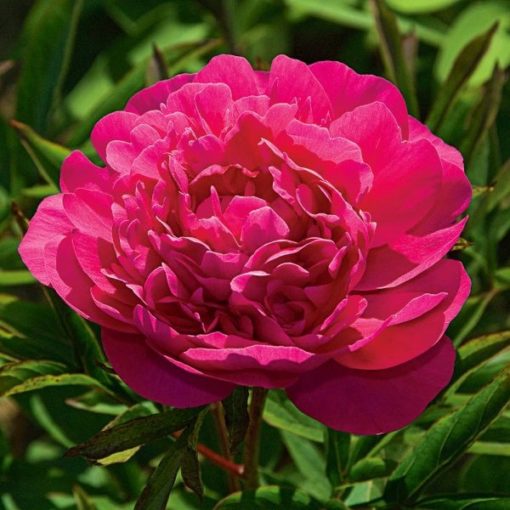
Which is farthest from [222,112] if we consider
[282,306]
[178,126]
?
[282,306]

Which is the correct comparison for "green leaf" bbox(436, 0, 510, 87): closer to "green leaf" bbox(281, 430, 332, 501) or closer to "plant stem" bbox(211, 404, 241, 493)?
"green leaf" bbox(281, 430, 332, 501)

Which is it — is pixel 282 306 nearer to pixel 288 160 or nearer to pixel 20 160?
pixel 288 160

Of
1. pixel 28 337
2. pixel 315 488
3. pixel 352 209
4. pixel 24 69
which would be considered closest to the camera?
pixel 352 209

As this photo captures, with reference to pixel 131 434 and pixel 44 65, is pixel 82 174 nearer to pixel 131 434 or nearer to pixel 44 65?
pixel 131 434

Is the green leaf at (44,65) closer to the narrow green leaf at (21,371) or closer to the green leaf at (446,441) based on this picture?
the narrow green leaf at (21,371)

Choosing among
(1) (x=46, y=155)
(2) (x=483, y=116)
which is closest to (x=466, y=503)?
(2) (x=483, y=116)

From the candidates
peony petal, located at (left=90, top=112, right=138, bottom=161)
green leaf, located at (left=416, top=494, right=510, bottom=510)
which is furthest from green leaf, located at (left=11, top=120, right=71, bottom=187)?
green leaf, located at (left=416, top=494, right=510, bottom=510)
